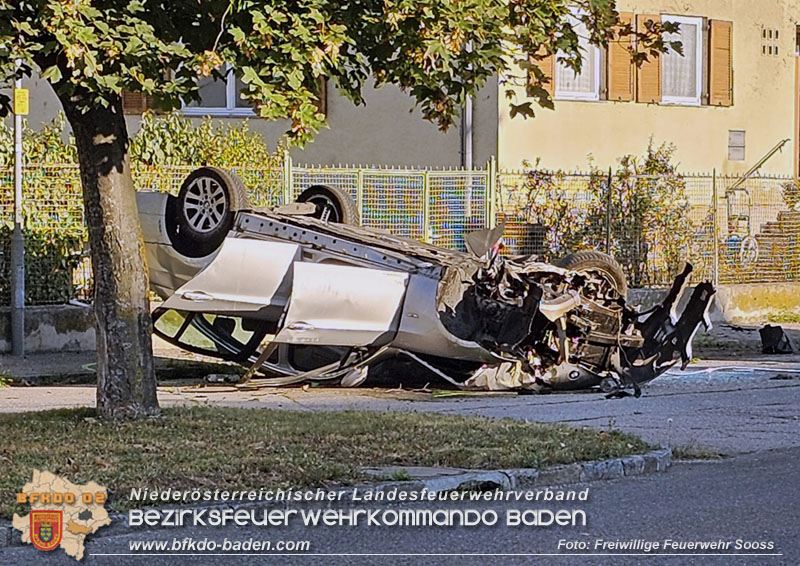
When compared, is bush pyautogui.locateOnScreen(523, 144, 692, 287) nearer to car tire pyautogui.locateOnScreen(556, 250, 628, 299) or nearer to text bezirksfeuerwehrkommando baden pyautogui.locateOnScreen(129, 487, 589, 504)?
car tire pyautogui.locateOnScreen(556, 250, 628, 299)

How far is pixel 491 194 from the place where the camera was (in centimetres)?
1919

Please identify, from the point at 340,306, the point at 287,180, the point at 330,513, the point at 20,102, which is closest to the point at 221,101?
the point at 287,180

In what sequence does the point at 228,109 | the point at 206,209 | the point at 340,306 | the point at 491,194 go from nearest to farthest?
1. the point at 340,306
2. the point at 206,209
3. the point at 491,194
4. the point at 228,109

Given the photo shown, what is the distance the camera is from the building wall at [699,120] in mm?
21844

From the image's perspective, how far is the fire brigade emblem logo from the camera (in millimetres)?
7223

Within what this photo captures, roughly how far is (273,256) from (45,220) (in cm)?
442

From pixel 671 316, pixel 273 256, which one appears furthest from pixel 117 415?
pixel 671 316

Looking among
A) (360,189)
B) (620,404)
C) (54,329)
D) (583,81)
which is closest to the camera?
(620,404)

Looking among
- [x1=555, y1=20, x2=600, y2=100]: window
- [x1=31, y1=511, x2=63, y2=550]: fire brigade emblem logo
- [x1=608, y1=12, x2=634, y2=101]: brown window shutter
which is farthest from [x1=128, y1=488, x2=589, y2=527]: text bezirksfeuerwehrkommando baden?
[x1=608, y1=12, x2=634, y2=101]: brown window shutter

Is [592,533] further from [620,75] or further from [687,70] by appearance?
[687,70]

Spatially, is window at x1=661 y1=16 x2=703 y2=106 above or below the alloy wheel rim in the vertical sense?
above

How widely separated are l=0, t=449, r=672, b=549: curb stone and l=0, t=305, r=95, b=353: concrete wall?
28.0ft

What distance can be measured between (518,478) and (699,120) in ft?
51.7

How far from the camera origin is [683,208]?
2094 centimetres
